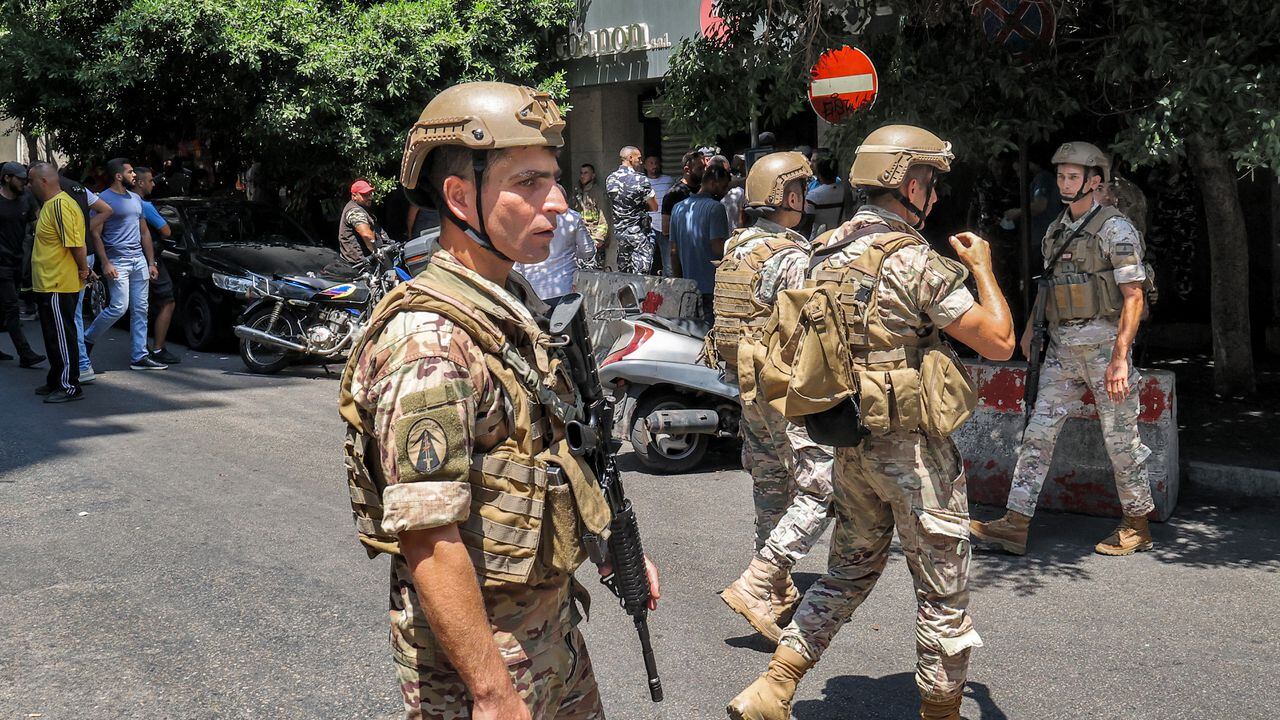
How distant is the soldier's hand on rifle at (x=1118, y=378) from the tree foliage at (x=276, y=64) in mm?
10089

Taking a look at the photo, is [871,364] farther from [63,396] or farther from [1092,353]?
[63,396]

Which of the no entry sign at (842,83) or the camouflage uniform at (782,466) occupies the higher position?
the no entry sign at (842,83)

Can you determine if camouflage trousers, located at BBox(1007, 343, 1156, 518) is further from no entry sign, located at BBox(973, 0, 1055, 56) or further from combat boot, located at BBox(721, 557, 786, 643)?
no entry sign, located at BBox(973, 0, 1055, 56)

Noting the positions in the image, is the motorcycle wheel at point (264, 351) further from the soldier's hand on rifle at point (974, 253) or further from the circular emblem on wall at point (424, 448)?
the circular emblem on wall at point (424, 448)

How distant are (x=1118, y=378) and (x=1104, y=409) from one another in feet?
0.69

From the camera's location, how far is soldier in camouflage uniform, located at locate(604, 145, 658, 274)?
1211 cm

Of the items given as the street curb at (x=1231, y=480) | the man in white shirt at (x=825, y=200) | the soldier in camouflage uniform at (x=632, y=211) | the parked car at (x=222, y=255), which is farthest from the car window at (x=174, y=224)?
the street curb at (x=1231, y=480)

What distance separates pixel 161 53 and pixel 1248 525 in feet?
39.5

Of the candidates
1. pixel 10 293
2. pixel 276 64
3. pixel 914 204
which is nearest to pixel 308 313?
pixel 10 293

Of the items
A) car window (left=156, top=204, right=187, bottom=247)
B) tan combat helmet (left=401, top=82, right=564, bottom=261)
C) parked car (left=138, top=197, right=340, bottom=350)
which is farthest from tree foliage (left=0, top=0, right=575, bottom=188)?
tan combat helmet (left=401, top=82, right=564, bottom=261)

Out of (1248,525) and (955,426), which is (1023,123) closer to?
(1248,525)

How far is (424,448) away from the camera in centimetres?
212

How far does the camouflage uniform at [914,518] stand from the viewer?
365cm

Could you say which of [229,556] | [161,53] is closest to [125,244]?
[161,53]
